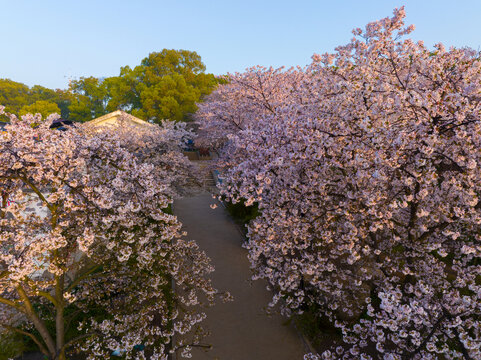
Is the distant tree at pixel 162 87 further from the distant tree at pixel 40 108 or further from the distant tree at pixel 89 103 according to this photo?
the distant tree at pixel 40 108

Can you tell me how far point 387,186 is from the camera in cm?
626

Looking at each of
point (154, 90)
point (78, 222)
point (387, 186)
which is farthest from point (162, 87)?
point (387, 186)

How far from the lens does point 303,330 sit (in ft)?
24.0

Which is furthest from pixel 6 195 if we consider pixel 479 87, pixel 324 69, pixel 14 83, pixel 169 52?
pixel 14 83

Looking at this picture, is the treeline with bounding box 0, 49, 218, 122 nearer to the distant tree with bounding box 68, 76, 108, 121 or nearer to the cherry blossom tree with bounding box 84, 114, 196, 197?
the distant tree with bounding box 68, 76, 108, 121

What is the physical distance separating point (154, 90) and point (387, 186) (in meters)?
32.5

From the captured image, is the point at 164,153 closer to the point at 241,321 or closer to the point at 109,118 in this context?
the point at 109,118

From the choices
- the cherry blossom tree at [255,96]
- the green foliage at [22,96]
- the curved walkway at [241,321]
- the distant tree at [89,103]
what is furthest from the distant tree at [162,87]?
the curved walkway at [241,321]

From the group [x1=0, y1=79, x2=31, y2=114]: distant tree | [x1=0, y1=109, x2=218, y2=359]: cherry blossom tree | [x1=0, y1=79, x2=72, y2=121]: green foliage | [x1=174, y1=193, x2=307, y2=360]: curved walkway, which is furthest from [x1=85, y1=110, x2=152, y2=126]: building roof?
[x1=0, y1=79, x2=31, y2=114]: distant tree

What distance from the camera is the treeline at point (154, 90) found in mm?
31984

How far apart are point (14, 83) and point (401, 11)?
78.7 m

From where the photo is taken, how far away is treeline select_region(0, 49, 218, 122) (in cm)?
3198

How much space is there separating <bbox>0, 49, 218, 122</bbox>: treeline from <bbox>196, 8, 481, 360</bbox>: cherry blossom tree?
27381 millimetres

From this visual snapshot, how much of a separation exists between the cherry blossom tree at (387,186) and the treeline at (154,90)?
1078 inches
